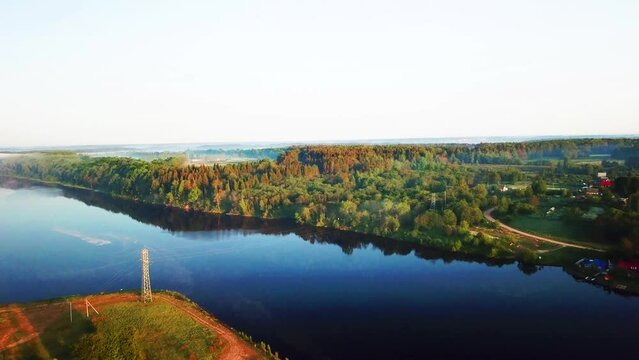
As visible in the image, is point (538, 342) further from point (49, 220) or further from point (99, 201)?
point (99, 201)

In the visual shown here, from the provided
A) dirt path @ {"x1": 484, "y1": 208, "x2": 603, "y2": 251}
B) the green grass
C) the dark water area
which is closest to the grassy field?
the green grass

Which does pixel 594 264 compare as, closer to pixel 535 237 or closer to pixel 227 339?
pixel 535 237

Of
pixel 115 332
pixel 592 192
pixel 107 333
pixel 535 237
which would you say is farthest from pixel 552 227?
pixel 107 333

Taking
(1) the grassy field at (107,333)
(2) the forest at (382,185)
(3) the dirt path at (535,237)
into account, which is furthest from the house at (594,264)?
(1) the grassy field at (107,333)

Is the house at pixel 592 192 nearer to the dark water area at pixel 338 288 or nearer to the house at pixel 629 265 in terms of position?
the house at pixel 629 265

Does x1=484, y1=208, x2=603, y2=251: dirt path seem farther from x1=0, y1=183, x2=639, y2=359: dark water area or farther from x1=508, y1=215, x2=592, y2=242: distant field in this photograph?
x1=0, y1=183, x2=639, y2=359: dark water area
